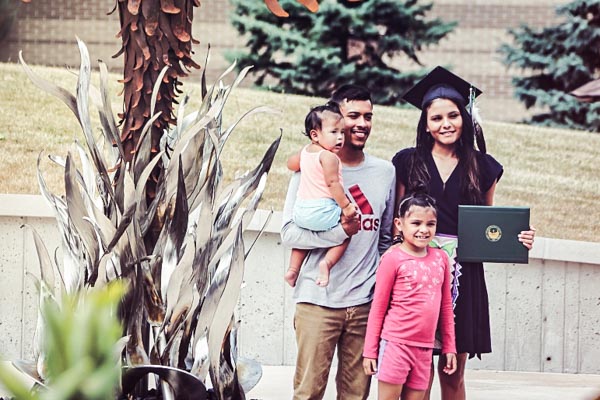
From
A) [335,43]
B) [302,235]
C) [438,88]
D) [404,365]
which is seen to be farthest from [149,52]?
[335,43]

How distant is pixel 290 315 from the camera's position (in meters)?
7.33

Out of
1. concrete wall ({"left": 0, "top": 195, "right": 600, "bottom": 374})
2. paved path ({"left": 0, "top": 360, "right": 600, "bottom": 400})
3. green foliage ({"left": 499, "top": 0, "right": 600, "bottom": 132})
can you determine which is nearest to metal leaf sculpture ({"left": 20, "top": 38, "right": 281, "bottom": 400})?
paved path ({"left": 0, "top": 360, "right": 600, "bottom": 400})

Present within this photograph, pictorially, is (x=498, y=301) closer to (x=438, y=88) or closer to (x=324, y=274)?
(x=438, y=88)

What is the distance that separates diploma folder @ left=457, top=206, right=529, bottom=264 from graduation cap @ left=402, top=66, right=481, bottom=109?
0.49 m

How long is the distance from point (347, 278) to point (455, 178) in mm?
620

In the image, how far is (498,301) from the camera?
7391 millimetres

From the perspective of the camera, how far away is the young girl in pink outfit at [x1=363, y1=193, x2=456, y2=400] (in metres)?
3.89

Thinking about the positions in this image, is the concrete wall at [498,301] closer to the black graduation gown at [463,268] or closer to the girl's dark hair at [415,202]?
the black graduation gown at [463,268]

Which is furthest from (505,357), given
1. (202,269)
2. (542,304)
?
(202,269)

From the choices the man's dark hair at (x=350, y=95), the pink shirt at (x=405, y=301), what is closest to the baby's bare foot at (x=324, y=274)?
the pink shirt at (x=405, y=301)

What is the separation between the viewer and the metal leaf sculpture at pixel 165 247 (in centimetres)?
340

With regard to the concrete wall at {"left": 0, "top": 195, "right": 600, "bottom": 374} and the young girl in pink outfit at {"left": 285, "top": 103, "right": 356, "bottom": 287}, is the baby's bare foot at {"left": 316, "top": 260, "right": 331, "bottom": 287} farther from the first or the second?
the concrete wall at {"left": 0, "top": 195, "right": 600, "bottom": 374}

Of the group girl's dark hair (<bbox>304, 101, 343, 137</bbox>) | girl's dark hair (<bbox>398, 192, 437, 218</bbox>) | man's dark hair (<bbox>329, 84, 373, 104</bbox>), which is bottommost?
girl's dark hair (<bbox>398, 192, 437, 218</bbox>)

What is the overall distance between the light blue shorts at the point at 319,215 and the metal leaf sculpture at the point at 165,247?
41 centimetres
